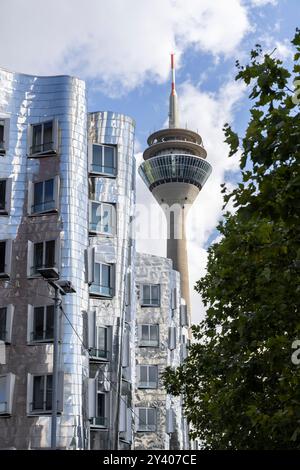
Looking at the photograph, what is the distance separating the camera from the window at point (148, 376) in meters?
61.4

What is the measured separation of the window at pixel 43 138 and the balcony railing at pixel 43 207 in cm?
236

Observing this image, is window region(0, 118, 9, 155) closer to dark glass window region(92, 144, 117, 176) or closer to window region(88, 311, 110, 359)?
dark glass window region(92, 144, 117, 176)

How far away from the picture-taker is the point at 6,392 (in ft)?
109

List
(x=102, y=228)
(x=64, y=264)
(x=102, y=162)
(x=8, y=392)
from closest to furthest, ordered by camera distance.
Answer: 1. (x=8, y=392)
2. (x=64, y=264)
3. (x=102, y=228)
4. (x=102, y=162)

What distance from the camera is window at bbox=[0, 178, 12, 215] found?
35.5 meters

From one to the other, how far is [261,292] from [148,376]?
43915 mm

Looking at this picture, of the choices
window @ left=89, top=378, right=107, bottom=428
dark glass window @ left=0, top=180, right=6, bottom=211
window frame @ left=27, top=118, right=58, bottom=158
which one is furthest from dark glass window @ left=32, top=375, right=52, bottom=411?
window frame @ left=27, top=118, right=58, bottom=158

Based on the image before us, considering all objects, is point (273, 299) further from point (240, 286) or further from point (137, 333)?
point (137, 333)

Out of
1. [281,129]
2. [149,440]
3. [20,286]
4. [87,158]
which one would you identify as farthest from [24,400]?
[149,440]

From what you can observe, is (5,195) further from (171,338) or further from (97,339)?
(171,338)

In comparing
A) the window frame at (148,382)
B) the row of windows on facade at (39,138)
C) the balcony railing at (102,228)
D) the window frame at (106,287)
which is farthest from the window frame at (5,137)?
the window frame at (148,382)

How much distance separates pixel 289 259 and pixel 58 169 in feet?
65.7

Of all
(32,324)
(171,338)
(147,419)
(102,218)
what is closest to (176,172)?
(171,338)

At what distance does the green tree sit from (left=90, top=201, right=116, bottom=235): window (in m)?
10.3
